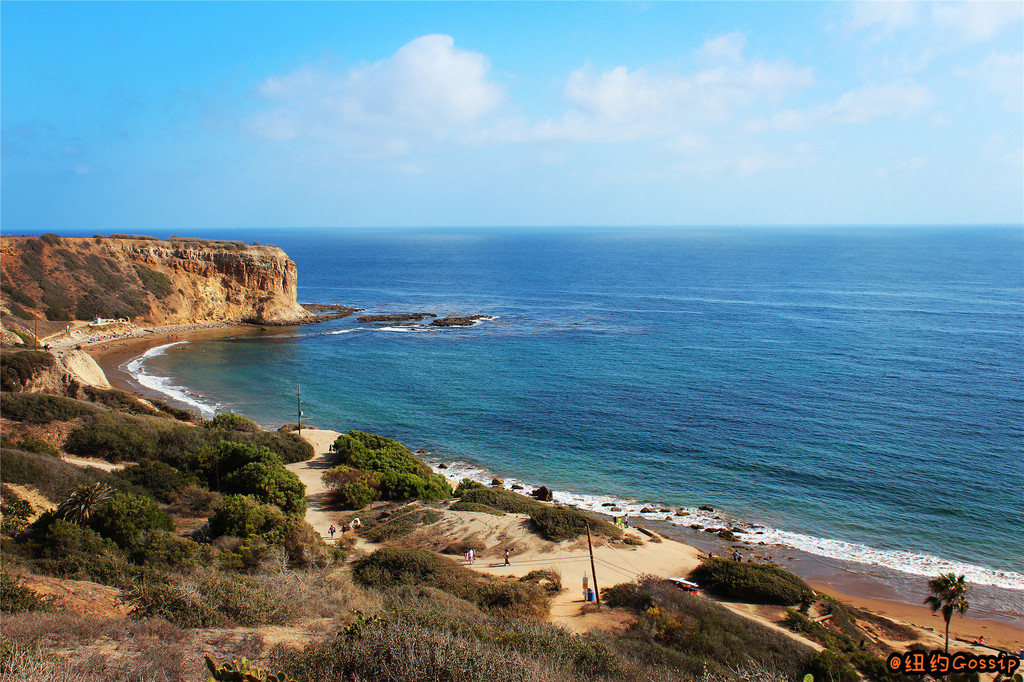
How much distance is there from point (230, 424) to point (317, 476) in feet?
24.2

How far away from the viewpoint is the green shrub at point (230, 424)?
3400 centimetres

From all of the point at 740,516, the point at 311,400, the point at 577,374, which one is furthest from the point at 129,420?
the point at 577,374

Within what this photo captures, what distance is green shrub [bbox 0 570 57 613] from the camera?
1127cm

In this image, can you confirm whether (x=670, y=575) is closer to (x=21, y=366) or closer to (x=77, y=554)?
(x=77, y=554)

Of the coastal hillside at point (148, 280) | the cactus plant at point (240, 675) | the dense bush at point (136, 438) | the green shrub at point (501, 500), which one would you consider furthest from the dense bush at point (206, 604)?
the coastal hillside at point (148, 280)

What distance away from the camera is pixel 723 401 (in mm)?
44156

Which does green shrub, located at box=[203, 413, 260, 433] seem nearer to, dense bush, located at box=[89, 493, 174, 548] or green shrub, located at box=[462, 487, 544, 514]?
green shrub, located at box=[462, 487, 544, 514]

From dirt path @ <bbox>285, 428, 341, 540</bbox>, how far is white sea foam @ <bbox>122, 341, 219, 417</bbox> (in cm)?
1076

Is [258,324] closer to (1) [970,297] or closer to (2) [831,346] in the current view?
(2) [831,346]

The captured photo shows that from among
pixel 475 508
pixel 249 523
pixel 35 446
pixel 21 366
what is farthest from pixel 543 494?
pixel 21 366

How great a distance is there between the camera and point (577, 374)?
5259 centimetres

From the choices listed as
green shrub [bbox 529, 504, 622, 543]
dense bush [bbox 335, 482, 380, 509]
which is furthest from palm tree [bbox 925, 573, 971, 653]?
dense bush [bbox 335, 482, 380, 509]

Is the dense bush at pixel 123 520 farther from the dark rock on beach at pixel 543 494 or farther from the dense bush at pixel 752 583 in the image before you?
the dense bush at pixel 752 583

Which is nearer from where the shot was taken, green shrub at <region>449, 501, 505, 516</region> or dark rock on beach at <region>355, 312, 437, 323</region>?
green shrub at <region>449, 501, 505, 516</region>
